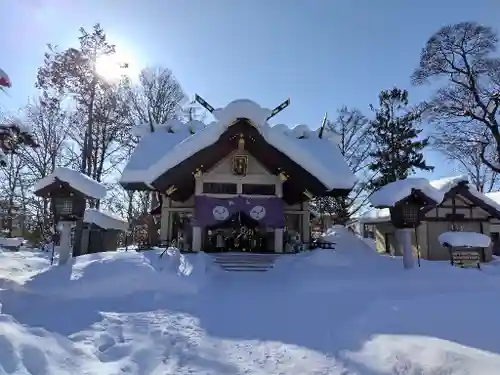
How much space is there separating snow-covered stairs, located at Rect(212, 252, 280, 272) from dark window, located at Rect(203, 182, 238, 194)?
2.28 meters

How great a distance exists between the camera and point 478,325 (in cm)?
577

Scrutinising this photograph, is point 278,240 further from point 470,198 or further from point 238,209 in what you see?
point 470,198

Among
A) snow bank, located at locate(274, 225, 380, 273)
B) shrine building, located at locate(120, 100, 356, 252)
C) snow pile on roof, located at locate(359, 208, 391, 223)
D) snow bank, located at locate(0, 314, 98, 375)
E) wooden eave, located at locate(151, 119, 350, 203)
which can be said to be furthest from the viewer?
snow pile on roof, located at locate(359, 208, 391, 223)

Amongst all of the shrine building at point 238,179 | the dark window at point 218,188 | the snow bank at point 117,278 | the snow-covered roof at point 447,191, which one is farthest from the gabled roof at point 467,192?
the snow bank at point 117,278

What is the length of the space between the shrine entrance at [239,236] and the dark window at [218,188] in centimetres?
98

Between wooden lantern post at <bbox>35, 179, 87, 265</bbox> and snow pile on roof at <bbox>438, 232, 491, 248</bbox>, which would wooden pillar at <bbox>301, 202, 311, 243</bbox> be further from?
wooden lantern post at <bbox>35, 179, 87, 265</bbox>

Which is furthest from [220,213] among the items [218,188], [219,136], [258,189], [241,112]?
[241,112]

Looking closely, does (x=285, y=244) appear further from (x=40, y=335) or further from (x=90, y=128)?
(x=90, y=128)

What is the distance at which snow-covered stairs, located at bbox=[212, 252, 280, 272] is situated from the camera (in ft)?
35.5

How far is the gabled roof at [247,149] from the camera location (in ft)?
36.1

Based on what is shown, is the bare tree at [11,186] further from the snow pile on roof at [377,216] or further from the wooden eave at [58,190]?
the snow pile on roof at [377,216]

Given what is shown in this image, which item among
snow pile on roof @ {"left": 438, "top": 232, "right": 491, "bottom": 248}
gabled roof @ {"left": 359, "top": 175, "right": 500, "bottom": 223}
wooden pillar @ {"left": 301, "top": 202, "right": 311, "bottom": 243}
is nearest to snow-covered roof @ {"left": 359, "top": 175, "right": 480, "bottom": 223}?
gabled roof @ {"left": 359, "top": 175, "right": 500, "bottom": 223}

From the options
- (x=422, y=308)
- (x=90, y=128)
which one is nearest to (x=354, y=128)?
(x=90, y=128)

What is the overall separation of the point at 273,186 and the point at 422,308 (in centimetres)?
700
